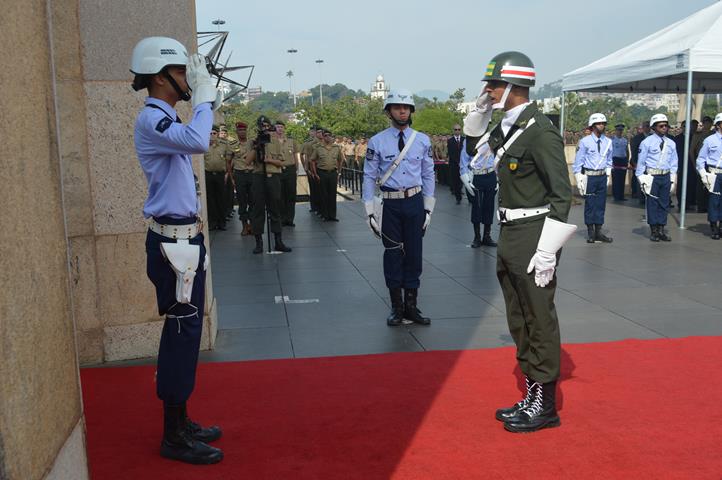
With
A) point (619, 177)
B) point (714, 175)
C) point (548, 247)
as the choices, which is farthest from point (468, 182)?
point (619, 177)

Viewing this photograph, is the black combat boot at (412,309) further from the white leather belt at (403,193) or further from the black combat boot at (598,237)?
the black combat boot at (598,237)

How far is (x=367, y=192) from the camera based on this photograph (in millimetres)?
7152

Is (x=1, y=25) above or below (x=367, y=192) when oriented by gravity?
above

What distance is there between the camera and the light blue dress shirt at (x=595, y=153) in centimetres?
1259

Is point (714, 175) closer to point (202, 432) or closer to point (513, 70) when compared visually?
point (513, 70)

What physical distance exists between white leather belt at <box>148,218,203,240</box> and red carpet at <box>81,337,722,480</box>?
1.23m

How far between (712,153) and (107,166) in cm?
1033

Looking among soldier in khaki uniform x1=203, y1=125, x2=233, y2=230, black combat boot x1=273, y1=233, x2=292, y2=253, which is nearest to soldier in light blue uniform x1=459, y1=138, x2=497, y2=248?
black combat boot x1=273, y1=233, x2=292, y2=253

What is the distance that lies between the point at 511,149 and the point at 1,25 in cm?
302

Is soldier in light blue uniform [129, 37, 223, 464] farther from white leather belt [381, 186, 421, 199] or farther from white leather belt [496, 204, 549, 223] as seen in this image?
white leather belt [381, 186, 421, 199]

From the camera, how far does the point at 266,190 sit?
12.3 meters

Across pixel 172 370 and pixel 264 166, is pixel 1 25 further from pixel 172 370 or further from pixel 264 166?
pixel 264 166

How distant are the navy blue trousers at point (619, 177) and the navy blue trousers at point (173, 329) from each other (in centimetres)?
1808

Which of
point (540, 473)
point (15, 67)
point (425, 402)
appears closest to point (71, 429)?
point (15, 67)
